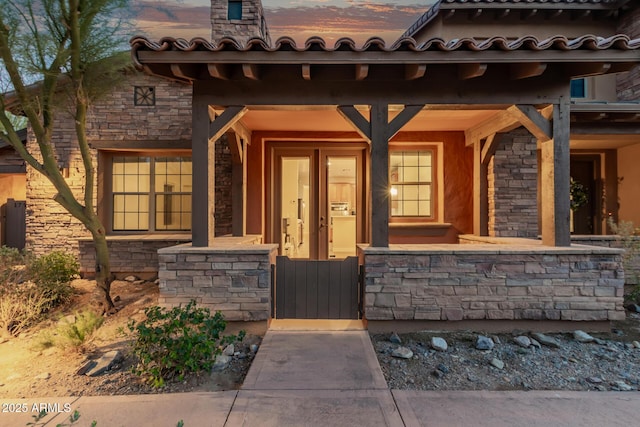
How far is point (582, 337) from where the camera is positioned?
3.56 meters

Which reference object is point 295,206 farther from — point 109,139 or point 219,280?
point 109,139

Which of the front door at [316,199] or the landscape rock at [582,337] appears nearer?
the landscape rock at [582,337]

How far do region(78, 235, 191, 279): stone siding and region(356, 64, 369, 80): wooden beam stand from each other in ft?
13.5

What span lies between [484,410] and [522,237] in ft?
12.6

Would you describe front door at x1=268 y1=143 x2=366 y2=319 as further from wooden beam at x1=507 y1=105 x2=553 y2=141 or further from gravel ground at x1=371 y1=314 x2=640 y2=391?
wooden beam at x1=507 y1=105 x2=553 y2=141

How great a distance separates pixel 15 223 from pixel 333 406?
948 cm

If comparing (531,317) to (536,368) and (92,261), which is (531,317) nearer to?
(536,368)

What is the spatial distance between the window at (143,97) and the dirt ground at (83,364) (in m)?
3.95

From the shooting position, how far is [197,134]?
12.8 feet

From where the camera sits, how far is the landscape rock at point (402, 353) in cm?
314

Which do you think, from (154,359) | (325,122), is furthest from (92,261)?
(325,122)

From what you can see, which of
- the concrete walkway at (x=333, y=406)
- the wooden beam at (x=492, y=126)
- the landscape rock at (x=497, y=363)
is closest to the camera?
the concrete walkway at (x=333, y=406)

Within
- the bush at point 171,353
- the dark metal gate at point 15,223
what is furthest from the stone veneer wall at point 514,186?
the dark metal gate at point 15,223

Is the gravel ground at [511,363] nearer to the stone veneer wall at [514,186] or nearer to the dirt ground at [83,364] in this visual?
the dirt ground at [83,364]
